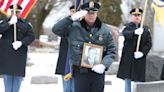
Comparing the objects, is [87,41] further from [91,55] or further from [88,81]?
[88,81]

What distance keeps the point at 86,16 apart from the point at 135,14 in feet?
7.28

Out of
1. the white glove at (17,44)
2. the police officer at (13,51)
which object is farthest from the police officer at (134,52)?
the white glove at (17,44)

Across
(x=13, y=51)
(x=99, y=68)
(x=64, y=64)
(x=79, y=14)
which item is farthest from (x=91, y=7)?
(x=64, y=64)

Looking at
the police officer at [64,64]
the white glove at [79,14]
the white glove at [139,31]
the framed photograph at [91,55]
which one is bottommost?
the police officer at [64,64]

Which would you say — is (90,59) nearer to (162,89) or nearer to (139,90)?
(139,90)

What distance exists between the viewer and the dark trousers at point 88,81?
256 inches

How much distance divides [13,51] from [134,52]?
198 centimetres

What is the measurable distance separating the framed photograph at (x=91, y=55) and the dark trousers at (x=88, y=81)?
3.9 inches

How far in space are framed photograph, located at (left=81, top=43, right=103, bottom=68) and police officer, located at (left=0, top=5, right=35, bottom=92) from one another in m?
1.96

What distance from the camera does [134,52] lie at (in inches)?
338

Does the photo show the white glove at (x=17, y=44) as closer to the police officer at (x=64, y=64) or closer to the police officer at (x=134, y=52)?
the police officer at (x=64, y=64)

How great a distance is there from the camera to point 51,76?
42.8 feet

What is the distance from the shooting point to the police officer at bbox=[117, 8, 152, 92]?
8516mm

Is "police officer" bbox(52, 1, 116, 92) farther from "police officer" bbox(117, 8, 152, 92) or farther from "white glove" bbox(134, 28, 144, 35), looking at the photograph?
"police officer" bbox(117, 8, 152, 92)
